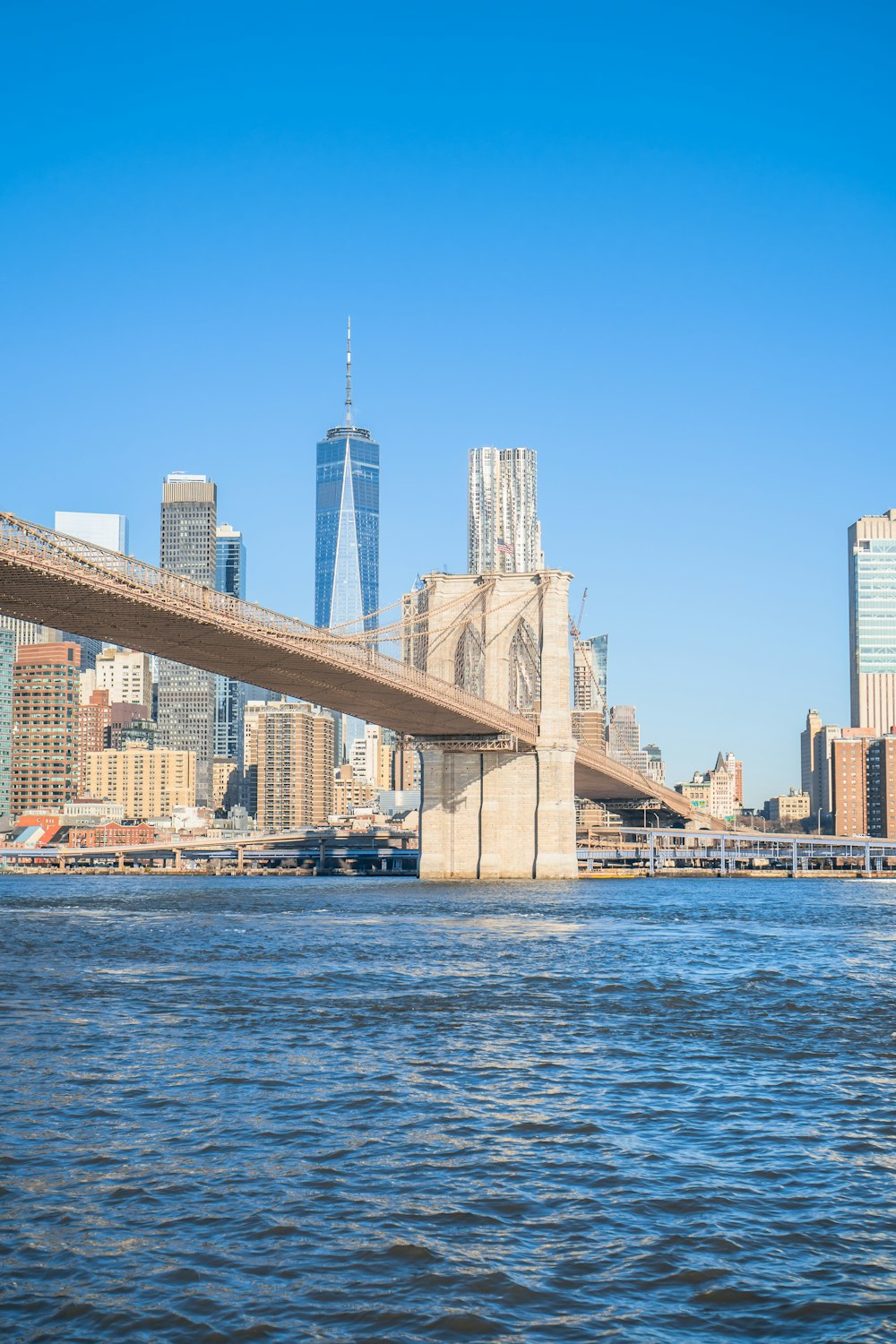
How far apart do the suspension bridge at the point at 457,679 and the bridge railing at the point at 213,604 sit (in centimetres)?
12

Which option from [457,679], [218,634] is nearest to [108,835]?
[457,679]

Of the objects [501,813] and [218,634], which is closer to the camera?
[218,634]

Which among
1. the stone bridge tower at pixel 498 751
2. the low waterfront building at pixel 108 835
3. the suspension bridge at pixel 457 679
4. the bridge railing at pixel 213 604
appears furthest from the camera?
the low waterfront building at pixel 108 835

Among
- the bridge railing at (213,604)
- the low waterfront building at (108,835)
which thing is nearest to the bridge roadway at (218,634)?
the bridge railing at (213,604)

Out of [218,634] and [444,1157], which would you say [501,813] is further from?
[444,1157]

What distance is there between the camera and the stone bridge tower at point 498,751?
77500 mm

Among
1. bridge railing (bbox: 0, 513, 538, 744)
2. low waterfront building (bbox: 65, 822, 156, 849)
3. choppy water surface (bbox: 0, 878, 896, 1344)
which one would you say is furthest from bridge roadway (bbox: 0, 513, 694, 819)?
low waterfront building (bbox: 65, 822, 156, 849)

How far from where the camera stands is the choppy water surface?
9336 millimetres

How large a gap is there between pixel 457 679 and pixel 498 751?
9769mm

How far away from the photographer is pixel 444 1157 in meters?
12.9

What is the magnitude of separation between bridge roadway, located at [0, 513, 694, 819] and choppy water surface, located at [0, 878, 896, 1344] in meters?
16.5

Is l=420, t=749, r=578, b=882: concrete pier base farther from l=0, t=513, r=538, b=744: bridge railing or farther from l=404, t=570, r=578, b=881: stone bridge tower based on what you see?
l=0, t=513, r=538, b=744: bridge railing

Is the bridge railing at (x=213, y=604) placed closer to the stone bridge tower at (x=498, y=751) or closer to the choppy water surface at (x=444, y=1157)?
the stone bridge tower at (x=498, y=751)

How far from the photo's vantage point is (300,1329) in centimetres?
887
